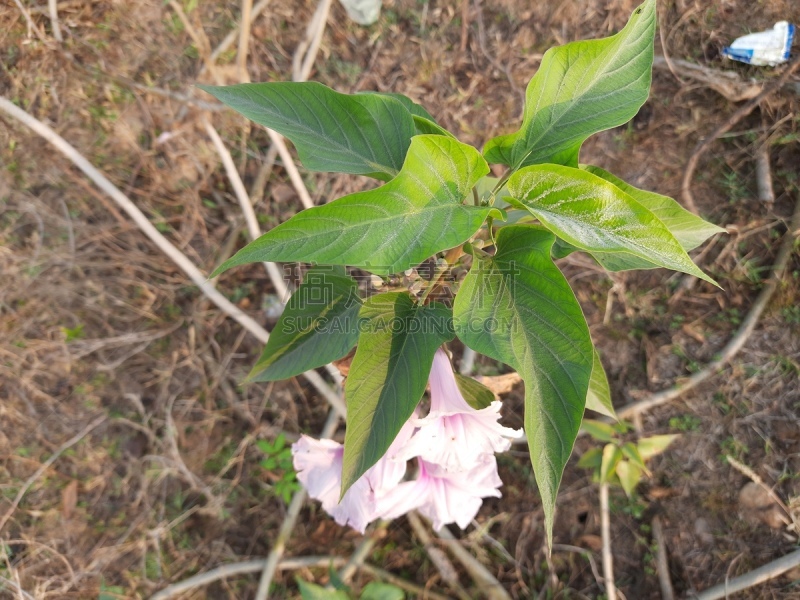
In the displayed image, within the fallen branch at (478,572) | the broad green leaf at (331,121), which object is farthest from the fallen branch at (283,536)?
the broad green leaf at (331,121)

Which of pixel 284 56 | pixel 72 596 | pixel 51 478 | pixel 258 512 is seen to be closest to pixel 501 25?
pixel 284 56

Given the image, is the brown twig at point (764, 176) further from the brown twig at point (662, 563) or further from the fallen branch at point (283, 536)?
the fallen branch at point (283, 536)

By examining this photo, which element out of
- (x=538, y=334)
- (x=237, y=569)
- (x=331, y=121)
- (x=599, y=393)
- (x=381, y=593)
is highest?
(x=331, y=121)

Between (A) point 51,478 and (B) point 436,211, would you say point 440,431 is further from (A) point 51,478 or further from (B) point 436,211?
(A) point 51,478

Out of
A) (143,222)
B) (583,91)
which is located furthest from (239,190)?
(583,91)

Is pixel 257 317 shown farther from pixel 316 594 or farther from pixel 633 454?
pixel 633 454

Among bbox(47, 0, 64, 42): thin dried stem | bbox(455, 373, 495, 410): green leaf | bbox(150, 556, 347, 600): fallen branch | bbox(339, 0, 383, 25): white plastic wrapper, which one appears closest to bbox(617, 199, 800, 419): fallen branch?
bbox(455, 373, 495, 410): green leaf

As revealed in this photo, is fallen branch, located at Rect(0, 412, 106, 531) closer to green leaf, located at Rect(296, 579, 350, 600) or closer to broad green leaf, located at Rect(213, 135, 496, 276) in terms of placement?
green leaf, located at Rect(296, 579, 350, 600)
